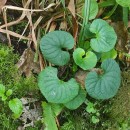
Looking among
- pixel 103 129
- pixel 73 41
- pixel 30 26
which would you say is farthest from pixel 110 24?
pixel 103 129

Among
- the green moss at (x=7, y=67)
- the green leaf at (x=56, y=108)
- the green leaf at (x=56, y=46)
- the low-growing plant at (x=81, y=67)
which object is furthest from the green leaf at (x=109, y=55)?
the green moss at (x=7, y=67)

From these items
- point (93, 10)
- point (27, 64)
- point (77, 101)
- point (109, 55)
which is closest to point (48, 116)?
point (77, 101)

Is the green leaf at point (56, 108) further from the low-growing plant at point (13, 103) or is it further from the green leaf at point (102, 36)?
the green leaf at point (102, 36)

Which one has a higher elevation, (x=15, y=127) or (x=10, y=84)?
(x=10, y=84)

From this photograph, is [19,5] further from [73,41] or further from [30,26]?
[73,41]

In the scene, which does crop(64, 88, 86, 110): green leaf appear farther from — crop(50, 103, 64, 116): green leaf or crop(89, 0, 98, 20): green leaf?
crop(89, 0, 98, 20): green leaf

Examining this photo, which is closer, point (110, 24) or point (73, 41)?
point (73, 41)
